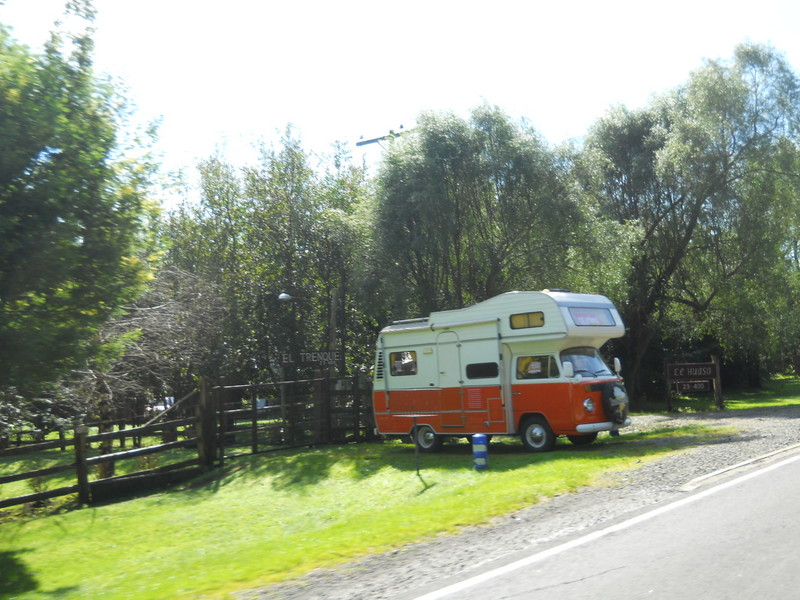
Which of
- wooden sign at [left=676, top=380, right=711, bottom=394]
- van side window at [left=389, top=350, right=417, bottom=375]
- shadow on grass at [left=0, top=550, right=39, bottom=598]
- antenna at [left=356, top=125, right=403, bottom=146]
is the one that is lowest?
shadow on grass at [left=0, top=550, right=39, bottom=598]

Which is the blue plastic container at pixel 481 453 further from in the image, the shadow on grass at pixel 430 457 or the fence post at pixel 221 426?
the fence post at pixel 221 426

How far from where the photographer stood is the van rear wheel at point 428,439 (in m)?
18.5

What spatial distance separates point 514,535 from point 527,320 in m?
8.86

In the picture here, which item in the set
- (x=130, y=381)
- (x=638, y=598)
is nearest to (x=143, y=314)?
(x=130, y=381)

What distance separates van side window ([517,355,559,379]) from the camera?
16375mm

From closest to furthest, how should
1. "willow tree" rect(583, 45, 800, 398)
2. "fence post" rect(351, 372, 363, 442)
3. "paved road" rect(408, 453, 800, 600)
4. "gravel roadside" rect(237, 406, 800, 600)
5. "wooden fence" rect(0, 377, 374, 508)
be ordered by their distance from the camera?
1. "paved road" rect(408, 453, 800, 600)
2. "gravel roadside" rect(237, 406, 800, 600)
3. "wooden fence" rect(0, 377, 374, 508)
4. "fence post" rect(351, 372, 363, 442)
5. "willow tree" rect(583, 45, 800, 398)

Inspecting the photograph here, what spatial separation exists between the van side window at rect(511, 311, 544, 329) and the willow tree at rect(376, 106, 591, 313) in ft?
22.6

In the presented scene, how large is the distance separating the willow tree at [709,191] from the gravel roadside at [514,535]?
1563 centimetres

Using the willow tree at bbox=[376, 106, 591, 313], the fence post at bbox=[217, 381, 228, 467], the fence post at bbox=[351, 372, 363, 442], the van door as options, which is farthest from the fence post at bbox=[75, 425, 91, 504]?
the willow tree at bbox=[376, 106, 591, 313]

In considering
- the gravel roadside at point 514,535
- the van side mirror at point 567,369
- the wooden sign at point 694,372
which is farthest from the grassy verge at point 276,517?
the wooden sign at point 694,372

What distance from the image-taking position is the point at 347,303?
1136 inches

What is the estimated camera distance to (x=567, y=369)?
16219 millimetres

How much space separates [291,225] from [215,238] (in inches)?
127

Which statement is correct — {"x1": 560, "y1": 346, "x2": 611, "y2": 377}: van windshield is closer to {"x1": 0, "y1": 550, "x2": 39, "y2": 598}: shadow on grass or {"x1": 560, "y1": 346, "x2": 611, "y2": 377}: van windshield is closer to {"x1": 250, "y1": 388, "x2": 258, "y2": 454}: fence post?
{"x1": 250, "y1": 388, "x2": 258, "y2": 454}: fence post
